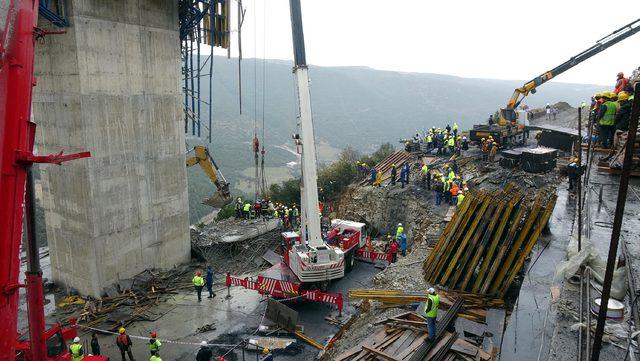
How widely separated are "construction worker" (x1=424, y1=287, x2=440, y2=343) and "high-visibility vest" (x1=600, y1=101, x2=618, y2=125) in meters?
13.0

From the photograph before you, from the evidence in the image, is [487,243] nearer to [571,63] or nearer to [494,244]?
[494,244]

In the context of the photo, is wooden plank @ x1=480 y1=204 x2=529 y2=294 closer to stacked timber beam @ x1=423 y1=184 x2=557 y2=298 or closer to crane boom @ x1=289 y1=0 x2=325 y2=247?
stacked timber beam @ x1=423 y1=184 x2=557 y2=298

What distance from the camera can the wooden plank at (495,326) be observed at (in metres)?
9.34

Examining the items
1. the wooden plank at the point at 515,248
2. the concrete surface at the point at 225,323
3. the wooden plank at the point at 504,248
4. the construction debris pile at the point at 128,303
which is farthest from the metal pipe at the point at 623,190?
the construction debris pile at the point at 128,303

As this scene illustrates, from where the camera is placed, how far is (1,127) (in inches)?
187

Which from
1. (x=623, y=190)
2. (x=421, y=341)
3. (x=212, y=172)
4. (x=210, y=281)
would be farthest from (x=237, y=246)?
(x=623, y=190)

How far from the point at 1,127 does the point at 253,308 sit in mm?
13236

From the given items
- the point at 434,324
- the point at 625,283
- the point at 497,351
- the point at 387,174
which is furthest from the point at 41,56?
the point at 387,174

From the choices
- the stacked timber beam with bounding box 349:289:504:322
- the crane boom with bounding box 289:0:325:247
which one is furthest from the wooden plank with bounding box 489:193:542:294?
the crane boom with bounding box 289:0:325:247

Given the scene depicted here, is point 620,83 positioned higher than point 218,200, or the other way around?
point 620,83

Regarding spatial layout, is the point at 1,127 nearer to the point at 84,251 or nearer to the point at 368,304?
the point at 368,304

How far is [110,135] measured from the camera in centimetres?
1761

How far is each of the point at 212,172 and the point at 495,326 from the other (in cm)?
1690

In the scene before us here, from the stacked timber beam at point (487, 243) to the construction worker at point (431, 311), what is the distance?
9.93ft
